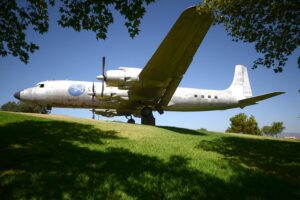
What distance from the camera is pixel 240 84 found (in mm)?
29000

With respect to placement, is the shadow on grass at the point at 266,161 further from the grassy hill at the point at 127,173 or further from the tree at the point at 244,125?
the tree at the point at 244,125

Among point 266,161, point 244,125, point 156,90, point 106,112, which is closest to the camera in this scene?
point 266,161

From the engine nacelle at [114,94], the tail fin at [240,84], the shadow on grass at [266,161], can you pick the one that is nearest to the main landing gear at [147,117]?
the engine nacelle at [114,94]

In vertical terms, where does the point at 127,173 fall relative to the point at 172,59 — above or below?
below

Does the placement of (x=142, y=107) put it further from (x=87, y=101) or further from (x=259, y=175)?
(x=259, y=175)

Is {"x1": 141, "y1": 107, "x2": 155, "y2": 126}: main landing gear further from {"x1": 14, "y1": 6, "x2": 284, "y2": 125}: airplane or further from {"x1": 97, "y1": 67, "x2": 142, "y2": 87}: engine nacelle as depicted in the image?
{"x1": 97, "y1": 67, "x2": 142, "y2": 87}: engine nacelle

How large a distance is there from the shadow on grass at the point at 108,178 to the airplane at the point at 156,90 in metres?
8.65

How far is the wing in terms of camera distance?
12508 millimetres

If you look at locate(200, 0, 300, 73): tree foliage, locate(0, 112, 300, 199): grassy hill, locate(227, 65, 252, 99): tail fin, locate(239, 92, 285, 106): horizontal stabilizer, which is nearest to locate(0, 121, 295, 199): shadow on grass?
locate(0, 112, 300, 199): grassy hill

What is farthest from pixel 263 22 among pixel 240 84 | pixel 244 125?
pixel 244 125

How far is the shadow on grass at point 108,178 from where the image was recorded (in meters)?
4.32

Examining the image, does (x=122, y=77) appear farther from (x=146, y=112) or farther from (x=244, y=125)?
(x=244, y=125)

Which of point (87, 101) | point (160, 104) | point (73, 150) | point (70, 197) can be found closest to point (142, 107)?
point (160, 104)

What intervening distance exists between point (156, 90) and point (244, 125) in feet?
157
